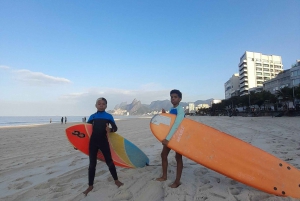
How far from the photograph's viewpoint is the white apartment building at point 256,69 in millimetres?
88250

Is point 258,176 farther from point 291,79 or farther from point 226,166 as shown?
point 291,79

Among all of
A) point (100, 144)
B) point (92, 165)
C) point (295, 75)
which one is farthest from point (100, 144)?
point (295, 75)

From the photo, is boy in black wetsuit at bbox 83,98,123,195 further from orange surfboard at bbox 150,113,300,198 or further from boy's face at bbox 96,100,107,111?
orange surfboard at bbox 150,113,300,198

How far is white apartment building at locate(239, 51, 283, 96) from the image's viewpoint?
290 feet

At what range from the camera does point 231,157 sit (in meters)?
3.06

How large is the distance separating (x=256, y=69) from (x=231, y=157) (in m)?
100

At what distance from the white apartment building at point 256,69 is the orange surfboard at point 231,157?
9243 cm

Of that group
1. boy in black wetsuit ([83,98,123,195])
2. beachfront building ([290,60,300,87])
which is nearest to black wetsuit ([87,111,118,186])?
boy in black wetsuit ([83,98,123,195])

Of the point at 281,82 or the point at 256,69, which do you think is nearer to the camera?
the point at 281,82

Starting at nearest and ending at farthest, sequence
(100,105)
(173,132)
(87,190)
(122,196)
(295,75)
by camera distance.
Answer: (122,196)
(87,190)
(173,132)
(100,105)
(295,75)

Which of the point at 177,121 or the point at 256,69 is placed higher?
the point at 256,69

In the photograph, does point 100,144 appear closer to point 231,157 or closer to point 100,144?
point 100,144

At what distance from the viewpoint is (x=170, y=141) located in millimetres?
3135

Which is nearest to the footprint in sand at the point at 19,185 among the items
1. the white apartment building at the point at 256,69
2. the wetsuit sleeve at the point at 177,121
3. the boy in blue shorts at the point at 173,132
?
the boy in blue shorts at the point at 173,132
